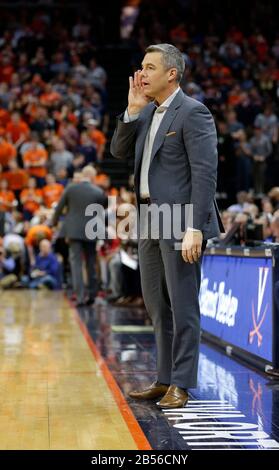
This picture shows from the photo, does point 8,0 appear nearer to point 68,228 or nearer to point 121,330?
point 68,228

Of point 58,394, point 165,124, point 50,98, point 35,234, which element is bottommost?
point 58,394

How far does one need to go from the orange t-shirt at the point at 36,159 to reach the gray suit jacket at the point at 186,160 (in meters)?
14.3

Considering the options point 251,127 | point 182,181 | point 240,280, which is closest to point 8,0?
point 251,127

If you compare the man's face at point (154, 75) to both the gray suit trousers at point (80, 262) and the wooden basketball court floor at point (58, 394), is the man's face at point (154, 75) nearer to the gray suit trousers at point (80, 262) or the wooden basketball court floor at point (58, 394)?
the wooden basketball court floor at point (58, 394)

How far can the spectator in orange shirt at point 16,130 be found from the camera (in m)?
20.8

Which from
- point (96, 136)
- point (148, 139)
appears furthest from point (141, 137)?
point (96, 136)

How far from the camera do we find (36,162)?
1989 cm

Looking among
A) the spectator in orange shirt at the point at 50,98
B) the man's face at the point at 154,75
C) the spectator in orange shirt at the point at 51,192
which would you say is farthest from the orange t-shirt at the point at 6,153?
the man's face at the point at 154,75

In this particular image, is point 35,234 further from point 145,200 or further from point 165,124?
point 165,124

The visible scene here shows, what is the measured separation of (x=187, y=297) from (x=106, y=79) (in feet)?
66.4

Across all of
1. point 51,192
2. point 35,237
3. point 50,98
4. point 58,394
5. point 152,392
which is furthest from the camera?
point 50,98

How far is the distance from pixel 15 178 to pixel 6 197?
754mm

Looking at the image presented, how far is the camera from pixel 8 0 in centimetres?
2914

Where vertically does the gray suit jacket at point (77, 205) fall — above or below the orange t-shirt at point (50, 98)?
below
